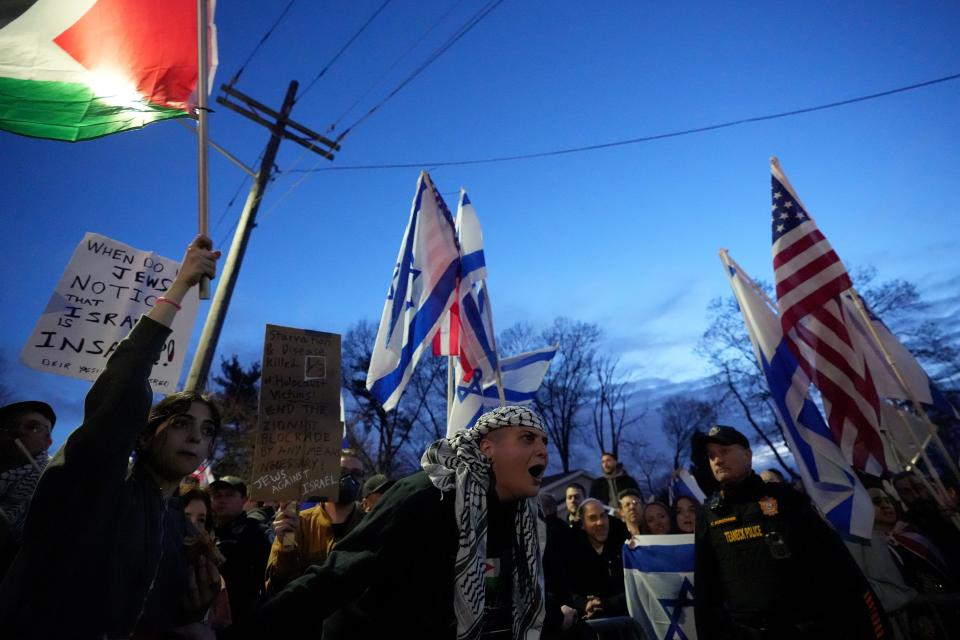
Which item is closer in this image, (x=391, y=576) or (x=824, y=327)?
(x=391, y=576)

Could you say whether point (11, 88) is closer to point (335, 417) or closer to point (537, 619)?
point (335, 417)

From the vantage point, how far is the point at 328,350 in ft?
12.9

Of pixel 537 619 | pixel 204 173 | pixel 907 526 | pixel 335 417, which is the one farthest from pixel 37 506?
pixel 907 526

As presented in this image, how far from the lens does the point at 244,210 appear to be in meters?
8.23

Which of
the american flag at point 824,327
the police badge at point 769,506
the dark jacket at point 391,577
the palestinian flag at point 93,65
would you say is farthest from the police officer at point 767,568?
the palestinian flag at point 93,65

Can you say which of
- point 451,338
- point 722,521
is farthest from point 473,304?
point 722,521

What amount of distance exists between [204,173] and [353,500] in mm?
2948

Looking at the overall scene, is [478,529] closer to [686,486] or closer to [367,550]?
[367,550]

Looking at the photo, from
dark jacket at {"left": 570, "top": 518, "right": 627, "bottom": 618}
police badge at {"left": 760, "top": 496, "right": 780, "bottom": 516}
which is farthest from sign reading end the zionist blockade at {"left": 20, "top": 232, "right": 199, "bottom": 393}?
police badge at {"left": 760, "top": 496, "right": 780, "bottom": 516}

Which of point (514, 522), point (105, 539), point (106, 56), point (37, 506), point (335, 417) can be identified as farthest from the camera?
point (335, 417)

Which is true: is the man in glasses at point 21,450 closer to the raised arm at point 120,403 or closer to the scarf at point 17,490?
the scarf at point 17,490

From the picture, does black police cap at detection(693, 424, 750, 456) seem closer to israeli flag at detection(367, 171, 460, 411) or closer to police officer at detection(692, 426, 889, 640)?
police officer at detection(692, 426, 889, 640)

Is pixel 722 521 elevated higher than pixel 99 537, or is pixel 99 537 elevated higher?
pixel 99 537

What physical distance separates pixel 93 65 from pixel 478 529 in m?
3.76
